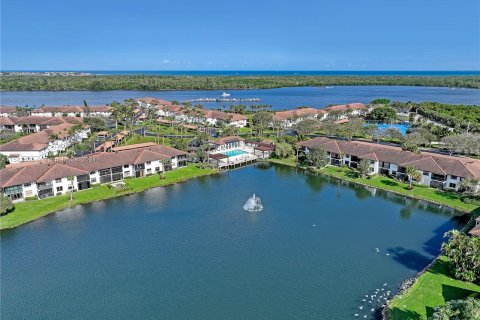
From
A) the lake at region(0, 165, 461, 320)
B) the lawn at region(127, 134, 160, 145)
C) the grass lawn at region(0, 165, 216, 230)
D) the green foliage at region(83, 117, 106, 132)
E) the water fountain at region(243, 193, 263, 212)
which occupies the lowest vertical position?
the lake at region(0, 165, 461, 320)

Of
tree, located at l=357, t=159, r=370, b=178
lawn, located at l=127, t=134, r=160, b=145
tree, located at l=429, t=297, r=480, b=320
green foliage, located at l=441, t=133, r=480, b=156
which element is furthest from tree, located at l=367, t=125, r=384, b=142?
tree, located at l=429, t=297, r=480, b=320

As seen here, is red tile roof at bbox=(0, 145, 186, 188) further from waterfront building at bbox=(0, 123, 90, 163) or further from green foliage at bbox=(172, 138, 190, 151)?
waterfront building at bbox=(0, 123, 90, 163)

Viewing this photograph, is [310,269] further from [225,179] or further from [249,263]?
[225,179]

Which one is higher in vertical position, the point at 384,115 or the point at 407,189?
the point at 384,115

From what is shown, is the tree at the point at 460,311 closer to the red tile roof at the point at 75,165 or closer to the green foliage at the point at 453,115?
the red tile roof at the point at 75,165

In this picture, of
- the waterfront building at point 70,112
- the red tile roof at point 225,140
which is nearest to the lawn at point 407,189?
the red tile roof at point 225,140

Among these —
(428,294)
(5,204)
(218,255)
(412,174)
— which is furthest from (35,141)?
(428,294)

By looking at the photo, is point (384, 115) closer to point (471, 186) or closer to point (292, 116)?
point (292, 116)
